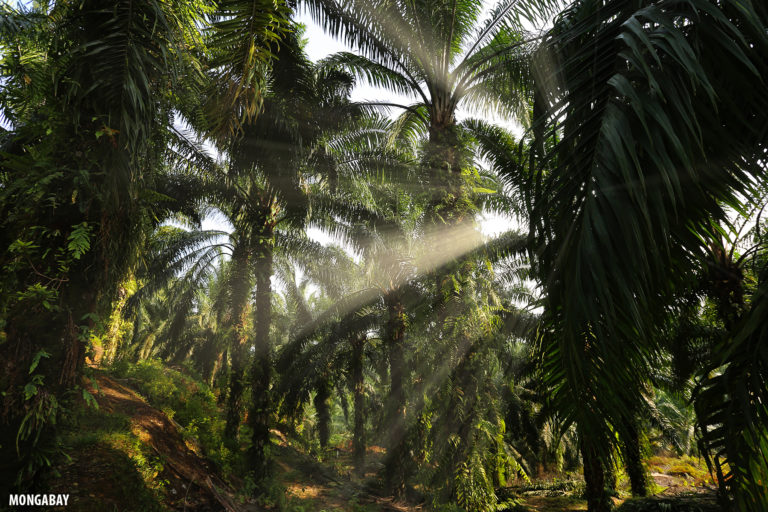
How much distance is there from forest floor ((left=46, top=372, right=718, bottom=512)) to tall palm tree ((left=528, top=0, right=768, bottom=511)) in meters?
3.33

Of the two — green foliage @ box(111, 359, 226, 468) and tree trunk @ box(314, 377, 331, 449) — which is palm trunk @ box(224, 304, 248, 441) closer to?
green foliage @ box(111, 359, 226, 468)

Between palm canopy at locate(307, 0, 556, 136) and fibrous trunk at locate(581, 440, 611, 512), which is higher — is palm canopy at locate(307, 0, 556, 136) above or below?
above

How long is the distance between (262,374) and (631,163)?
8683 millimetres

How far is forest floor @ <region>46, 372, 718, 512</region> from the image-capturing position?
15.1ft

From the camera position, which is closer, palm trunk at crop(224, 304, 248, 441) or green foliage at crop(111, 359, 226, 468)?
green foliage at crop(111, 359, 226, 468)

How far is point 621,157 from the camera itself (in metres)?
1.37

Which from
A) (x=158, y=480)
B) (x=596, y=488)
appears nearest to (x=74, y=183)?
(x=158, y=480)

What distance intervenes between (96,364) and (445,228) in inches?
353

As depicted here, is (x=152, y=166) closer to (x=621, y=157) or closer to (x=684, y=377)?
(x=621, y=157)

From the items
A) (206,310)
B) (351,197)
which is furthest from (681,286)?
(206,310)

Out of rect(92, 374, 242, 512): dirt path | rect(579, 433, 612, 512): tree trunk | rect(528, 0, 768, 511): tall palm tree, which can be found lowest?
rect(579, 433, 612, 512): tree trunk
